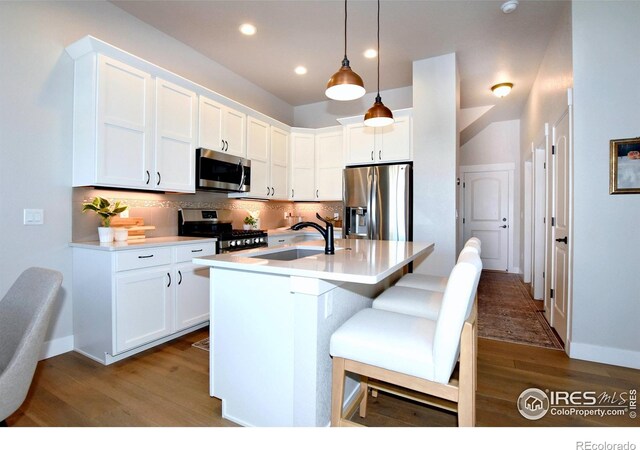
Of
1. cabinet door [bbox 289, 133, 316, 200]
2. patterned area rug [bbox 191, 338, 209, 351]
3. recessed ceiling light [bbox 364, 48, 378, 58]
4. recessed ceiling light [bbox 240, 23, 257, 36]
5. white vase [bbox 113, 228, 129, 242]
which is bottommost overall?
patterned area rug [bbox 191, 338, 209, 351]

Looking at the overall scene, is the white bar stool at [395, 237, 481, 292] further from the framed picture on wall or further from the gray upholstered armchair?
the gray upholstered armchair

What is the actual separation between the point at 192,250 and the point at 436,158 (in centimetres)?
279

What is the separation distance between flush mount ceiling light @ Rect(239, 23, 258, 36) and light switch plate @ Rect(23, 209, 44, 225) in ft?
7.85

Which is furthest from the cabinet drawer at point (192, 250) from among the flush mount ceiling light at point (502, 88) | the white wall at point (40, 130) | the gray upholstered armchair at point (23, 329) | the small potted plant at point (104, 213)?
the flush mount ceiling light at point (502, 88)

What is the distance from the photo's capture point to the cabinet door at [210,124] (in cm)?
332

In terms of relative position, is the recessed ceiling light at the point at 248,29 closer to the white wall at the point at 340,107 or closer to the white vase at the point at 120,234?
the white wall at the point at 340,107

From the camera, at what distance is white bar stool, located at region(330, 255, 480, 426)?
118 centimetres

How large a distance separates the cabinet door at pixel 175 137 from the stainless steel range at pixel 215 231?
42 centimetres

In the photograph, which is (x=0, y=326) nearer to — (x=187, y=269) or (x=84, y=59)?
(x=187, y=269)

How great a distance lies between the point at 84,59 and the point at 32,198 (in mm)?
1146

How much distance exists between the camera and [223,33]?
3.27 m

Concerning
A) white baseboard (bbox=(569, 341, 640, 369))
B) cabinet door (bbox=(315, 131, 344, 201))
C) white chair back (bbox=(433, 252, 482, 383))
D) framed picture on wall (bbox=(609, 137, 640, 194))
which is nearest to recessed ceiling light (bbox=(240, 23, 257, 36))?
cabinet door (bbox=(315, 131, 344, 201))

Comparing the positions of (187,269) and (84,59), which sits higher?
(84,59)
